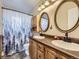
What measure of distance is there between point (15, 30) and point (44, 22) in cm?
136

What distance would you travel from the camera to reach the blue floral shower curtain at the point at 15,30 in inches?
149

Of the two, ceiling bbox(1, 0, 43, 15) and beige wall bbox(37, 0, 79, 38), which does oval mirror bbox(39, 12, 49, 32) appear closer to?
beige wall bbox(37, 0, 79, 38)

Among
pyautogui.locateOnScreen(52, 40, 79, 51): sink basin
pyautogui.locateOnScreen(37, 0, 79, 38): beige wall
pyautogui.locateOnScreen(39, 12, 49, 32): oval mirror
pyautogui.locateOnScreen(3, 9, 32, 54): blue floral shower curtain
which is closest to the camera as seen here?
pyautogui.locateOnScreen(52, 40, 79, 51): sink basin

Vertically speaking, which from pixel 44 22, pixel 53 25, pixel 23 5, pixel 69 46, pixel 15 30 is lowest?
pixel 69 46

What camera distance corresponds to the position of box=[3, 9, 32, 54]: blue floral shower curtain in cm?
379

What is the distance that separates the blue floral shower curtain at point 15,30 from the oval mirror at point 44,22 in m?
1.04

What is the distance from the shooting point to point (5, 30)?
376 centimetres

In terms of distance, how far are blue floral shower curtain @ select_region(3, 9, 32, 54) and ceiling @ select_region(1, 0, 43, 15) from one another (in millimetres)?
196

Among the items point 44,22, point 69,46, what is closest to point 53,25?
point 44,22

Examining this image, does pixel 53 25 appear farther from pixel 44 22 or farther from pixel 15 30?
pixel 15 30

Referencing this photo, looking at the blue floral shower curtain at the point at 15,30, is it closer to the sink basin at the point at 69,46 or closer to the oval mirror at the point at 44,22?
the oval mirror at the point at 44,22

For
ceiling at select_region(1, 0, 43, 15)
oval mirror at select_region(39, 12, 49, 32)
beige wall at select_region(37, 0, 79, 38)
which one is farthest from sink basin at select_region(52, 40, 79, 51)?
ceiling at select_region(1, 0, 43, 15)

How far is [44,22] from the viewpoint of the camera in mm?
3453

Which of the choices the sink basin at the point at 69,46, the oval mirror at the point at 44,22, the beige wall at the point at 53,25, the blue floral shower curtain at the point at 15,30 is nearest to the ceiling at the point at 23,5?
the blue floral shower curtain at the point at 15,30
